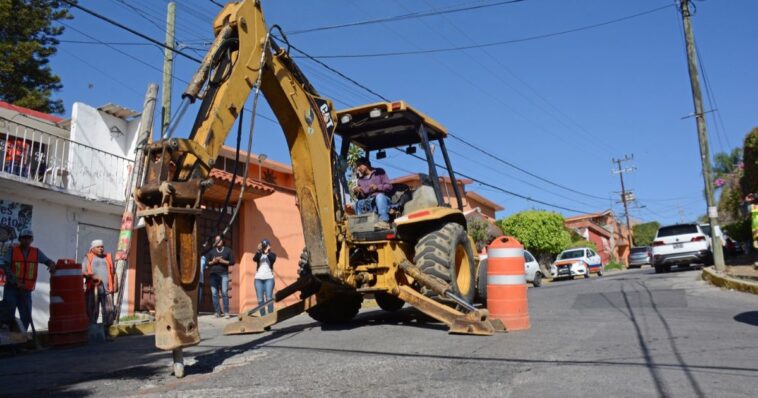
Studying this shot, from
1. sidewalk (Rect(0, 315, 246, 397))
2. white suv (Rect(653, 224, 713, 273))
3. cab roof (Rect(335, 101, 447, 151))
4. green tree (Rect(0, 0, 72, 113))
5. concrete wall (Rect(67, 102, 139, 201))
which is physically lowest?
sidewalk (Rect(0, 315, 246, 397))

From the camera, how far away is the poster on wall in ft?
36.1

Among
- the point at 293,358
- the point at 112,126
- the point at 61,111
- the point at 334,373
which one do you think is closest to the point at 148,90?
the point at 112,126

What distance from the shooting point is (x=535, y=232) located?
36.1 m

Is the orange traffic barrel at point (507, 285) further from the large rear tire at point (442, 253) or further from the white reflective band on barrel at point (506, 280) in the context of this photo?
the large rear tire at point (442, 253)

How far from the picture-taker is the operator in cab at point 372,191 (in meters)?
8.02

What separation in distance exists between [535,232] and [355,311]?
28913 millimetres

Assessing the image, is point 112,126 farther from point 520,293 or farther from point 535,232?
point 535,232

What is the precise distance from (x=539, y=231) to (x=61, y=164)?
95.4 feet

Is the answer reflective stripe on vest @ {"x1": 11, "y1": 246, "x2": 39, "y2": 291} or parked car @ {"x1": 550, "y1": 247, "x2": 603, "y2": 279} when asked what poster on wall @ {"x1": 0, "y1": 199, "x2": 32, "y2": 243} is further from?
parked car @ {"x1": 550, "y1": 247, "x2": 603, "y2": 279}

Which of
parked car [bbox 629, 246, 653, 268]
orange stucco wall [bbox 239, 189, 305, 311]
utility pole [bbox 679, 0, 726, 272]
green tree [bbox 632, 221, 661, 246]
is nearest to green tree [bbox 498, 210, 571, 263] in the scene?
parked car [bbox 629, 246, 653, 268]

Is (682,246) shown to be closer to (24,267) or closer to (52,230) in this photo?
(52,230)

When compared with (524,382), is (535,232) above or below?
above

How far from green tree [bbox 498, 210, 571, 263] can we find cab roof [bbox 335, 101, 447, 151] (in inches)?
1096

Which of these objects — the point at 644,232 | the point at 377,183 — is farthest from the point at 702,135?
the point at 644,232
